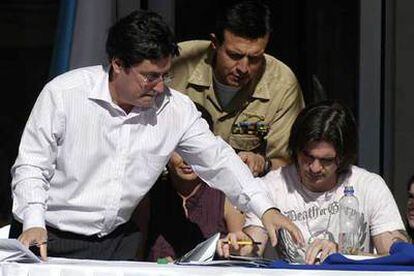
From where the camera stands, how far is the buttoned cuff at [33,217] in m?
3.71

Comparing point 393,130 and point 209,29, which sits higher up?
point 209,29

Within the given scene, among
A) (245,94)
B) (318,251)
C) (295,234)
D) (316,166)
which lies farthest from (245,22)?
(318,251)

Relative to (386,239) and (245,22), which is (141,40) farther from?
(386,239)

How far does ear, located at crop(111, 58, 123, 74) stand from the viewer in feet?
12.9

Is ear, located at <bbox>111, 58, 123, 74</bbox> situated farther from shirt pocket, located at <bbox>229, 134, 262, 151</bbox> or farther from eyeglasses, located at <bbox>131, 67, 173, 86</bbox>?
shirt pocket, located at <bbox>229, 134, 262, 151</bbox>

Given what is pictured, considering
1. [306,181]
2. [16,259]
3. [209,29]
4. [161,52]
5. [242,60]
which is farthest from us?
[209,29]

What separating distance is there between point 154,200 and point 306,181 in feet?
2.24

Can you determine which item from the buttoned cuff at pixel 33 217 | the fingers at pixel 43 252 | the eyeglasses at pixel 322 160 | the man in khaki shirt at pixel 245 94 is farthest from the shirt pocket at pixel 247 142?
the fingers at pixel 43 252

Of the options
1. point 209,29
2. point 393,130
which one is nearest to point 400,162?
point 393,130

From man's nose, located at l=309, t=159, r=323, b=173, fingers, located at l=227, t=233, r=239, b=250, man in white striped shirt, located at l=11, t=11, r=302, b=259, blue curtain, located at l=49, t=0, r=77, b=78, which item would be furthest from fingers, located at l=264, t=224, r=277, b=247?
blue curtain, located at l=49, t=0, r=77, b=78

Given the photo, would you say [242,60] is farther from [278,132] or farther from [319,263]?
[319,263]

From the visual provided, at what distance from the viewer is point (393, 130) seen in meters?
5.91

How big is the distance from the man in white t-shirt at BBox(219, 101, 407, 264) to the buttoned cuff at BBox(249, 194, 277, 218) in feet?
0.80

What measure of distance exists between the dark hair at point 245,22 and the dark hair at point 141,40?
30.1 inches
